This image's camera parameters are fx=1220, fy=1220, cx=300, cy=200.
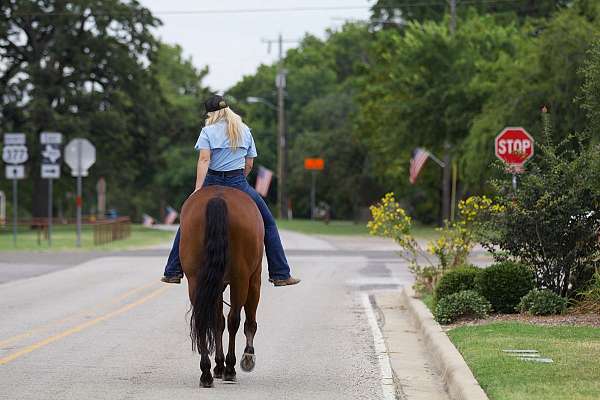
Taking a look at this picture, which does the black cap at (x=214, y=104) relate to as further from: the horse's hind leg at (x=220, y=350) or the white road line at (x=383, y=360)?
the white road line at (x=383, y=360)

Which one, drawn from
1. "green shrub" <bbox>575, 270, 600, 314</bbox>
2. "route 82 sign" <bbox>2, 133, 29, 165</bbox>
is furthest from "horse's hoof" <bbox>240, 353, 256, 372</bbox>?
"route 82 sign" <bbox>2, 133, 29, 165</bbox>

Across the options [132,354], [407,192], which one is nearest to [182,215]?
[132,354]

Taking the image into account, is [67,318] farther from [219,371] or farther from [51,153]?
[51,153]

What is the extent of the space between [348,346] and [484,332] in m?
1.55

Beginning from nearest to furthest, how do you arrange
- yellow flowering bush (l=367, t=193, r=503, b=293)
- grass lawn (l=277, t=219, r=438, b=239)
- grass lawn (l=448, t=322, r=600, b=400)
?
grass lawn (l=448, t=322, r=600, b=400) → yellow flowering bush (l=367, t=193, r=503, b=293) → grass lawn (l=277, t=219, r=438, b=239)

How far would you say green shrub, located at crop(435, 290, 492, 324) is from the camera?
15.4 m

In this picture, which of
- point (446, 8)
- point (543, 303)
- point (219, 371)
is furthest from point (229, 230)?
point (446, 8)

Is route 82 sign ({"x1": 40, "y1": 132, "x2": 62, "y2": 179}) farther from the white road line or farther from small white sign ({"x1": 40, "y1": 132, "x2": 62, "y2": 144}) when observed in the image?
the white road line

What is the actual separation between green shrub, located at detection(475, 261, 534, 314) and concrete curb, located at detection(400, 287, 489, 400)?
0.85 meters

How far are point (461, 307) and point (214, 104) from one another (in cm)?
561

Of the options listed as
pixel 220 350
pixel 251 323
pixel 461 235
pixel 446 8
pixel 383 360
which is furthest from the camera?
pixel 446 8

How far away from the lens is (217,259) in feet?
33.7

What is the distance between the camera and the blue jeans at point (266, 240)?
1109 cm

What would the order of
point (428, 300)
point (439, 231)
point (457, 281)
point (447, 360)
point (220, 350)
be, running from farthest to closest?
point (439, 231) → point (428, 300) → point (457, 281) → point (447, 360) → point (220, 350)
